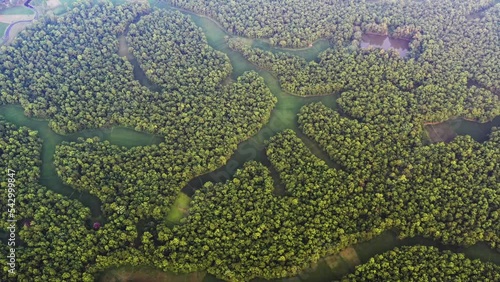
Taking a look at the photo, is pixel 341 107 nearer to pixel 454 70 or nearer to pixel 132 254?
pixel 454 70

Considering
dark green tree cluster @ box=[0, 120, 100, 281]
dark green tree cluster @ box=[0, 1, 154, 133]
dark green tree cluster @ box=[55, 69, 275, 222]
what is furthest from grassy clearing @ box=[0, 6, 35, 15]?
dark green tree cluster @ box=[55, 69, 275, 222]

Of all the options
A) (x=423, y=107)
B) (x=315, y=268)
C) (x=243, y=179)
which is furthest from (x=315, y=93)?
(x=315, y=268)

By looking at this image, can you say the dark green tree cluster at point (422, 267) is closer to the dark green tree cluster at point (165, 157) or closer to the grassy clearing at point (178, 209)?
the grassy clearing at point (178, 209)

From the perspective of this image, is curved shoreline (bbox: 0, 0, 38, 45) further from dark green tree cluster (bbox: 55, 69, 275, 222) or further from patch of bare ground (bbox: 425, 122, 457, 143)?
patch of bare ground (bbox: 425, 122, 457, 143)

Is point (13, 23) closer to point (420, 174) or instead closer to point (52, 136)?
point (52, 136)

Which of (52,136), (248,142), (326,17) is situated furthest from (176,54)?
(326,17)

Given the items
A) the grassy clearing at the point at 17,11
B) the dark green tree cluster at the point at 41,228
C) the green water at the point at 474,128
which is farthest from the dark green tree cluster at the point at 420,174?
the grassy clearing at the point at 17,11
